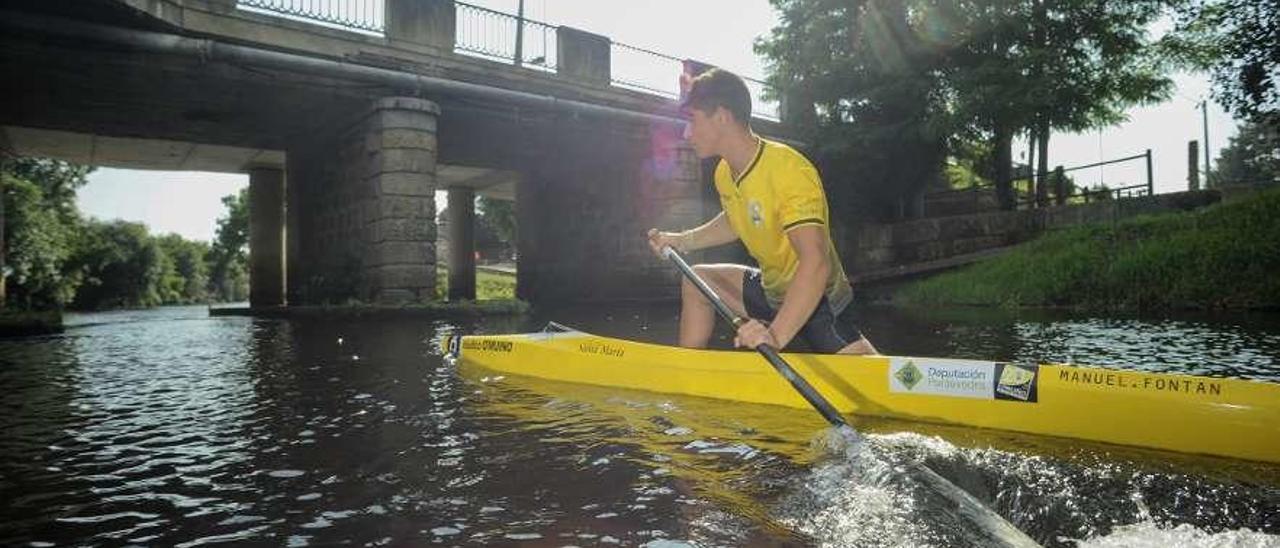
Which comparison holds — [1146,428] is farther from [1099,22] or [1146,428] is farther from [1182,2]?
[1099,22]

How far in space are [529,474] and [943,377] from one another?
2325mm

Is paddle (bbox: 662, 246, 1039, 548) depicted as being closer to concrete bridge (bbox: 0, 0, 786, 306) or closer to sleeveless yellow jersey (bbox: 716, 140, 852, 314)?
sleeveless yellow jersey (bbox: 716, 140, 852, 314)

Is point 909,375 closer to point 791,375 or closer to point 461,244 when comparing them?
point 791,375

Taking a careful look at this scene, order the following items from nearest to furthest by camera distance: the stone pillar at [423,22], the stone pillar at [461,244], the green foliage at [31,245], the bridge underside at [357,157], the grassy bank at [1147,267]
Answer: the grassy bank at [1147,267] → the bridge underside at [357,157] → the stone pillar at [423,22] → the stone pillar at [461,244] → the green foliage at [31,245]

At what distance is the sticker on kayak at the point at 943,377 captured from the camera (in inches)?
153

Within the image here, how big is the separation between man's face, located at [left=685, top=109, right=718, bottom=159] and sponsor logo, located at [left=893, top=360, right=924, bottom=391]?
164 cm

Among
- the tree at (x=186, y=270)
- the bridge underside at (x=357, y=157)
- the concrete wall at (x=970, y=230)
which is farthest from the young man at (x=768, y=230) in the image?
the tree at (x=186, y=270)

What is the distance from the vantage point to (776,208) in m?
4.15

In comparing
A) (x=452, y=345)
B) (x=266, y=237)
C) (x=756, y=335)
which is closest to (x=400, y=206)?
(x=452, y=345)

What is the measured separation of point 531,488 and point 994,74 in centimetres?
2122

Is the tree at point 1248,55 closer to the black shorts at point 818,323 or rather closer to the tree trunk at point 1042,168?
the tree trunk at point 1042,168

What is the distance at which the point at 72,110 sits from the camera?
16219 millimetres

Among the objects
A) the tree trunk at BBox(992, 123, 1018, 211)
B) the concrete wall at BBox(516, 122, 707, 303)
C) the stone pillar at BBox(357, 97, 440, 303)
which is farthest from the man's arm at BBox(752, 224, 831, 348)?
the tree trunk at BBox(992, 123, 1018, 211)

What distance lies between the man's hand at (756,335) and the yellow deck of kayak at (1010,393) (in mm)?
497
